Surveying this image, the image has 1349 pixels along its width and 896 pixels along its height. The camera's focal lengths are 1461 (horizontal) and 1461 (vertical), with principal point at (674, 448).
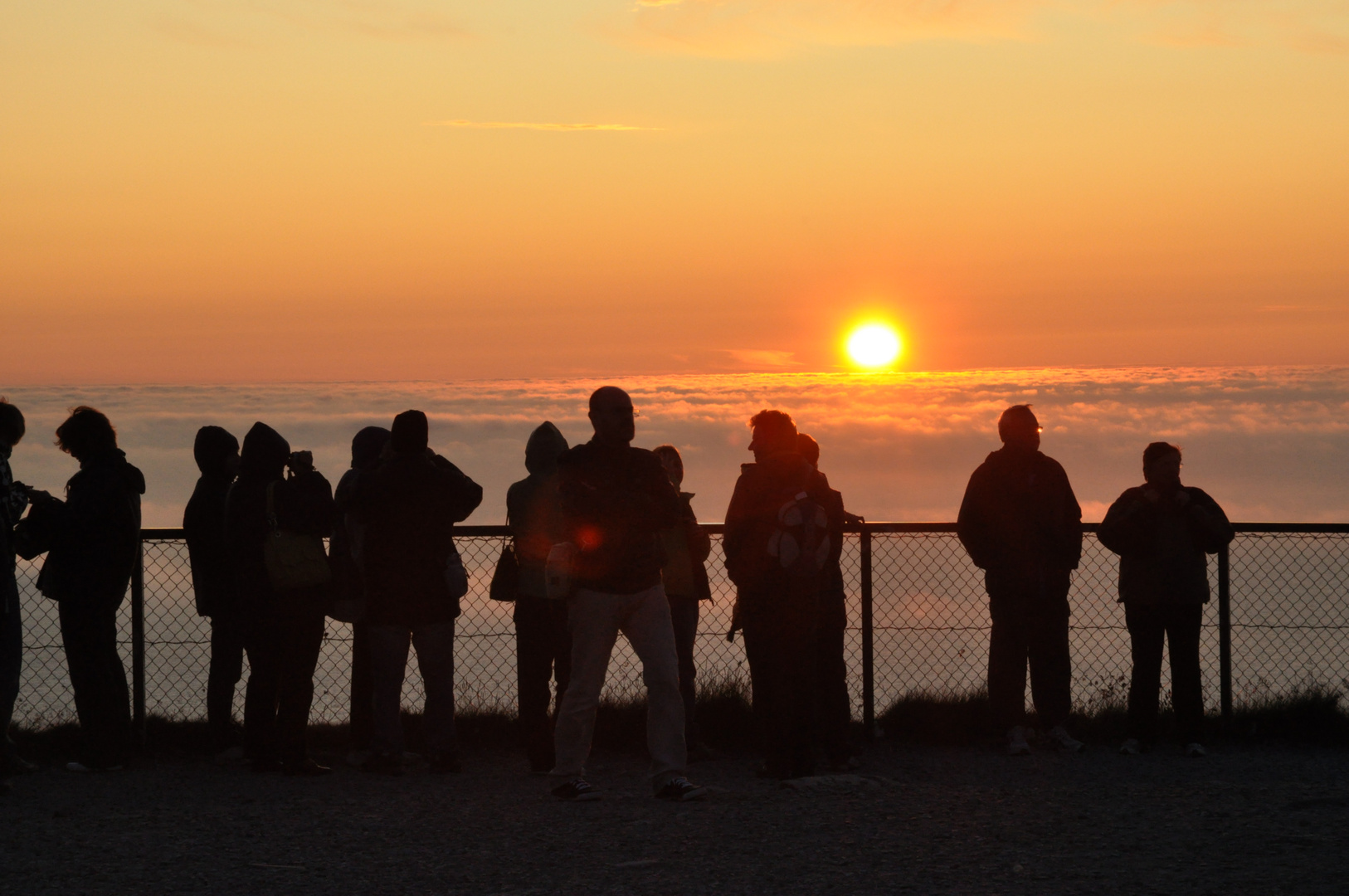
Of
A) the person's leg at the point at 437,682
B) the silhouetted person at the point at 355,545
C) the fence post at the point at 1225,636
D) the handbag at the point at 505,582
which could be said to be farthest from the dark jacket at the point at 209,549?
the fence post at the point at 1225,636

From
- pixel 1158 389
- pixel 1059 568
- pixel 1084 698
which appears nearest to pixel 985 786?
pixel 1059 568

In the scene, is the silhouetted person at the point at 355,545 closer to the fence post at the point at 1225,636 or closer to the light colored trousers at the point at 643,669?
the light colored trousers at the point at 643,669

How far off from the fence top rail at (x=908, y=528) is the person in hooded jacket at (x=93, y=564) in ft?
1.65

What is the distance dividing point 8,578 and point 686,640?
11.1 feet

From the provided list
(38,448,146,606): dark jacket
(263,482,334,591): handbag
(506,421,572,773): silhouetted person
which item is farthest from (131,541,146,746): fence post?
(506,421,572,773): silhouetted person

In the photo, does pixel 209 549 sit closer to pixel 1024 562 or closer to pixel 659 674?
pixel 659 674

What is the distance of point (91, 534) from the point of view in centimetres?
744

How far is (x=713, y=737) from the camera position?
8414 millimetres

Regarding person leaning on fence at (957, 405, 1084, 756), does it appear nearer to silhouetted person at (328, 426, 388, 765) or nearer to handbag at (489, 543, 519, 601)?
handbag at (489, 543, 519, 601)

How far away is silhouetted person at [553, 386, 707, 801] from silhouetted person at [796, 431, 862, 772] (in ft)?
3.68

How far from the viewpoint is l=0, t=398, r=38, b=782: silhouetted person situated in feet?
23.0

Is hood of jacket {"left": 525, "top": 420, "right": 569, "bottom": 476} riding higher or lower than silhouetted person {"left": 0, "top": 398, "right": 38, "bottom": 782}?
higher

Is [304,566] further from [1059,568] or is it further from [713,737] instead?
[1059,568]

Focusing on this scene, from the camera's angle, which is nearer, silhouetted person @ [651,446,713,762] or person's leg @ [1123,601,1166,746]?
silhouetted person @ [651,446,713,762]
